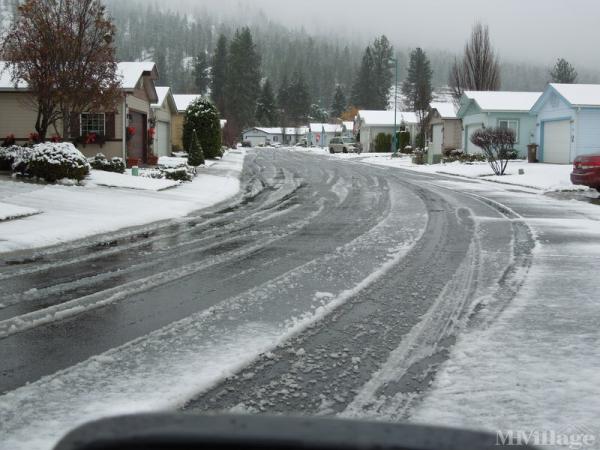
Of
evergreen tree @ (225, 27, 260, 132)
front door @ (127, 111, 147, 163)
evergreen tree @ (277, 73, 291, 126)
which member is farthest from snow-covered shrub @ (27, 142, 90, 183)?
evergreen tree @ (277, 73, 291, 126)

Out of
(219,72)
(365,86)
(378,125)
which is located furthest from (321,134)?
(378,125)

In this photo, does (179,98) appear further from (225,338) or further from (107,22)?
(225,338)

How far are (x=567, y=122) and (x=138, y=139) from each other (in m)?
23.3

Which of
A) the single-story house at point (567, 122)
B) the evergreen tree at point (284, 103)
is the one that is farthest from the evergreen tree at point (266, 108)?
the single-story house at point (567, 122)

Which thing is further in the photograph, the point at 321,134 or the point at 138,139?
the point at 321,134

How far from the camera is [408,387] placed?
415cm

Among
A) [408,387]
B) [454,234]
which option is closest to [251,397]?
[408,387]

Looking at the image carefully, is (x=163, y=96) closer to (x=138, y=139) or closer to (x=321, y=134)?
(x=138, y=139)

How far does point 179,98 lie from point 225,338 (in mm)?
50738

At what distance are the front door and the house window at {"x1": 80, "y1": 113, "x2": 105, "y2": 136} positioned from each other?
5.99 feet

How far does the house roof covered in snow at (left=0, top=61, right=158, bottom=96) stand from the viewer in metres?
26.5

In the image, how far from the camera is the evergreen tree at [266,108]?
131 metres

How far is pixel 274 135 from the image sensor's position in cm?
13075

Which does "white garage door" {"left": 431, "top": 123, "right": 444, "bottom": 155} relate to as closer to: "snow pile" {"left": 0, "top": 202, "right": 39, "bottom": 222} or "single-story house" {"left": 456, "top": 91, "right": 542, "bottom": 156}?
"single-story house" {"left": 456, "top": 91, "right": 542, "bottom": 156}
